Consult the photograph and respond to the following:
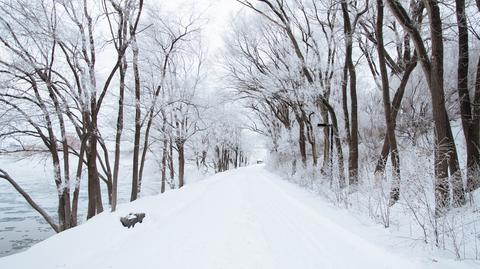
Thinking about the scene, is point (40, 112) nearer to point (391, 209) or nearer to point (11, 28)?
point (11, 28)

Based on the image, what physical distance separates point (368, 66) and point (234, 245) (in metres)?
14.0

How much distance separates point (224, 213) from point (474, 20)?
25.6 ft

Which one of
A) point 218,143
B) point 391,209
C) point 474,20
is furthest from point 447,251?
point 218,143

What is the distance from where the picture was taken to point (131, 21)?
12688 mm

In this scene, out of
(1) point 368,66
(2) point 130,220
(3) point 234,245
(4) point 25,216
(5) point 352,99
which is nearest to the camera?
(3) point 234,245

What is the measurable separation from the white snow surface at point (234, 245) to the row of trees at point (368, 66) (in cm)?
131

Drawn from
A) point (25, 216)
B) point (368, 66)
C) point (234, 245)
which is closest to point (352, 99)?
point (368, 66)

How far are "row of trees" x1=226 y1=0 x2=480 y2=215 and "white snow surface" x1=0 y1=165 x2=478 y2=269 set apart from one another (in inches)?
51.5

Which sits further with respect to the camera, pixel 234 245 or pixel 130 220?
pixel 130 220

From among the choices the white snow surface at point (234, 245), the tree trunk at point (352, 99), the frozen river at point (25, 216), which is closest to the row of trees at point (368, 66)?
the tree trunk at point (352, 99)

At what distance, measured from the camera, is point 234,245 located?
14.9 feet

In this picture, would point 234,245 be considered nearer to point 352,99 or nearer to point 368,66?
point 352,99

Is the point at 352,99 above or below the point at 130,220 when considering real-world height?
above

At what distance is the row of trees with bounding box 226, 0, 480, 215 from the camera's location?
535 cm
